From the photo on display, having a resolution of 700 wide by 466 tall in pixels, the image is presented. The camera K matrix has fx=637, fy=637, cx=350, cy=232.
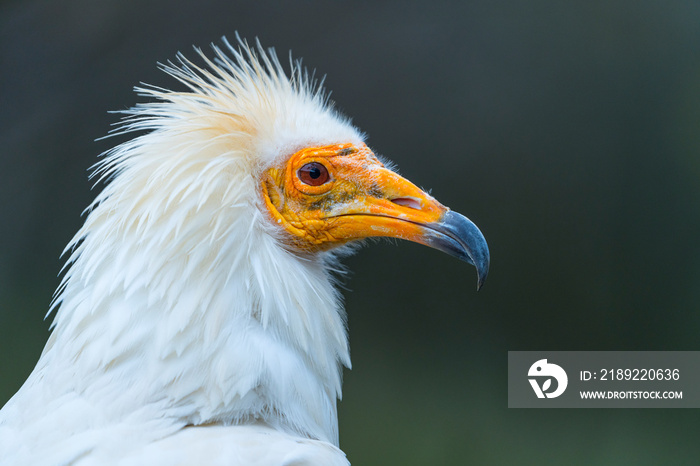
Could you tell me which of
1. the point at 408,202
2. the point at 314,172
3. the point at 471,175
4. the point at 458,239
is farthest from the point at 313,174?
the point at 471,175

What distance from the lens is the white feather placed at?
1.44 m

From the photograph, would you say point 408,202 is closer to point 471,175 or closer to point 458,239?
point 458,239

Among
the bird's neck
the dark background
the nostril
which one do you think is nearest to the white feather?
the bird's neck

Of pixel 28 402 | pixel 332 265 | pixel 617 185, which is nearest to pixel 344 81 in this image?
pixel 617 185

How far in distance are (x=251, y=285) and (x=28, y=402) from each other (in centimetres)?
63

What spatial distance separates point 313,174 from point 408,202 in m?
0.28


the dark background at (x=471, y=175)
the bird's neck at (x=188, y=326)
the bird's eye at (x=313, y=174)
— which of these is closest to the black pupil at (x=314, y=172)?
the bird's eye at (x=313, y=174)

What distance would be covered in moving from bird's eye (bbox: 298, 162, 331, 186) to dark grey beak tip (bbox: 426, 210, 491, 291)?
339 millimetres

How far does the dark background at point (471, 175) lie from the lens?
4086 millimetres

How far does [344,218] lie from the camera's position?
5.97 feet

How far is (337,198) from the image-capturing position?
72.1 inches

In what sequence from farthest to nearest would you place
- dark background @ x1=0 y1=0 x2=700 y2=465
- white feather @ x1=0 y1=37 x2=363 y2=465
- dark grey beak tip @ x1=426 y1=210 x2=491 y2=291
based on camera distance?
dark background @ x1=0 y1=0 x2=700 y2=465, dark grey beak tip @ x1=426 y1=210 x2=491 y2=291, white feather @ x1=0 y1=37 x2=363 y2=465

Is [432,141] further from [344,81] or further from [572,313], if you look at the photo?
[572,313]

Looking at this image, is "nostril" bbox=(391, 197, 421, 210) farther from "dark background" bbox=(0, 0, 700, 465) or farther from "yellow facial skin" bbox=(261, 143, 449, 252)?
"dark background" bbox=(0, 0, 700, 465)
